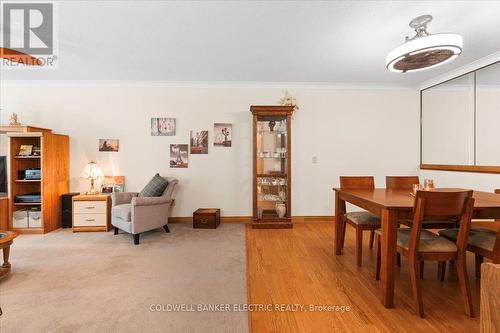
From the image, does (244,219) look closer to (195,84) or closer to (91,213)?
(91,213)

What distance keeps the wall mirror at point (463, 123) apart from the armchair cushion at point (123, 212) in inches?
209

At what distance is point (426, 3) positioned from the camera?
2199 millimetres

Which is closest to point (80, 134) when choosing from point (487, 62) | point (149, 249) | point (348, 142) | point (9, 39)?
point (9, 39)

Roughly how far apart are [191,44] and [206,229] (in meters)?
2.85

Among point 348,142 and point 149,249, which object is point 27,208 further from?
point 348,142

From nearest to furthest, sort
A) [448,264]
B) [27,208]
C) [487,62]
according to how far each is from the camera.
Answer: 1. [448,264]
2. [487,62]
3. [27,208]

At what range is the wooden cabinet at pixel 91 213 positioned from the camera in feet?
12.7

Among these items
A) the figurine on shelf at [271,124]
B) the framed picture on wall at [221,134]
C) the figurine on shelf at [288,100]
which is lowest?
the framed picture on wall at [221,134]

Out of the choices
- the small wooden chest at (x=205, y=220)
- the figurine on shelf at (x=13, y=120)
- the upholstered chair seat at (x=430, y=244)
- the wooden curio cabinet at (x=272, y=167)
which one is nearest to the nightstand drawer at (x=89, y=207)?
the small wooden chest at (x=205, y=220)

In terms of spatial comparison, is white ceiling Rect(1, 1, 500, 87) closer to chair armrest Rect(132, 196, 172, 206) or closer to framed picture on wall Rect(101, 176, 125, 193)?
framed picture on wall Rect(101, 176, 125, 193)

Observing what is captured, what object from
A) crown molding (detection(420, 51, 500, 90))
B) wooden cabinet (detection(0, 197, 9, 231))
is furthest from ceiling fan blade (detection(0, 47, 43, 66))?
crown molding (detection(420, 51, 500, 90))

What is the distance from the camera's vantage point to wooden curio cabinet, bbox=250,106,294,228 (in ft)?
13.7

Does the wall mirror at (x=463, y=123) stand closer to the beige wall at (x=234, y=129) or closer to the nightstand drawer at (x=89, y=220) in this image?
the beige wall at (x=234, y=129)

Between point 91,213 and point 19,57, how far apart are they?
2466 millimetres
